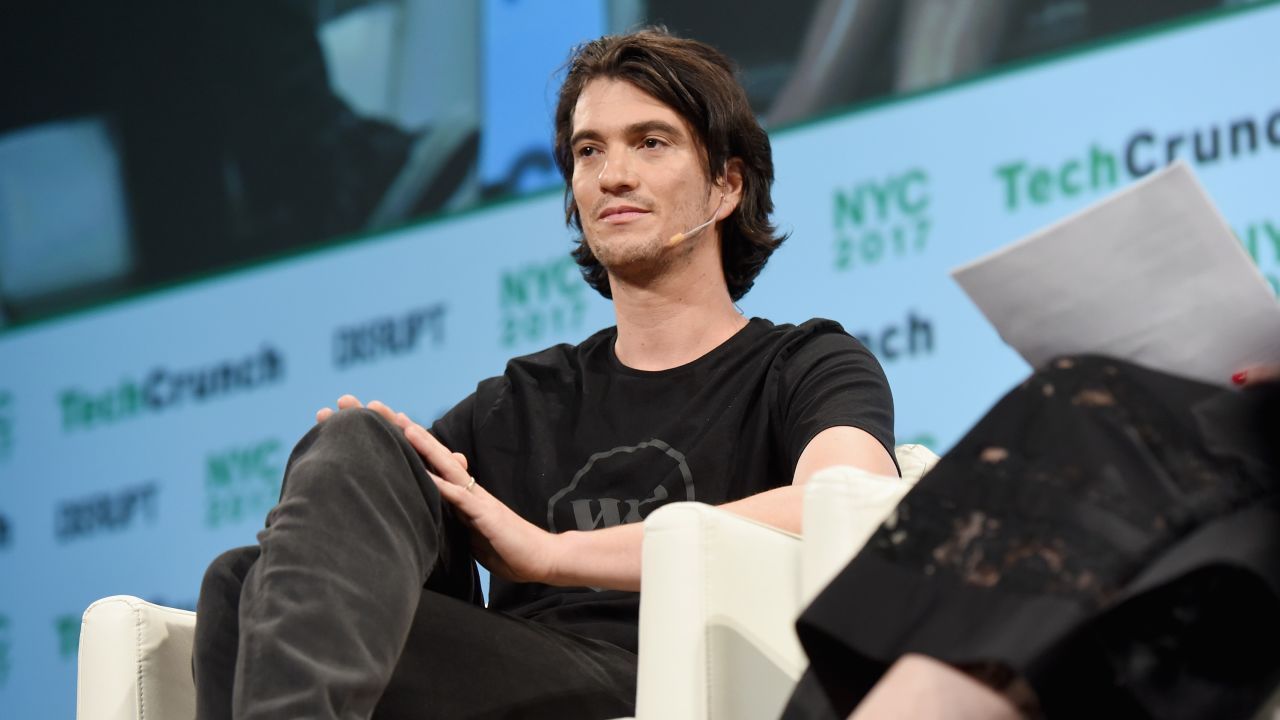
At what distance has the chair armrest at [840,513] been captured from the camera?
1.27 meters

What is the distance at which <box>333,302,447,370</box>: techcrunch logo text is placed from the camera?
11.0 ft

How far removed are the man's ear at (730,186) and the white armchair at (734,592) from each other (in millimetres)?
776

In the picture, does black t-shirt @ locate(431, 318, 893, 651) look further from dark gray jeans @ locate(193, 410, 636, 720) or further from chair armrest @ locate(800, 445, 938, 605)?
chair armrest @ locate(800, 445, 938, 605)

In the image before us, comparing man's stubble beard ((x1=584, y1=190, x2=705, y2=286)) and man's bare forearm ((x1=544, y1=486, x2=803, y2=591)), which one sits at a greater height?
man's stubble beard ((x1=584, y1=190, x2=705, y2=286))

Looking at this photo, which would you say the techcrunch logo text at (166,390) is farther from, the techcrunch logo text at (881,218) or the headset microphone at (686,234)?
the headset microphone at (686,234)

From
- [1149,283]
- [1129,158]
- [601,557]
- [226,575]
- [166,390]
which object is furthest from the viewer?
[166,390]

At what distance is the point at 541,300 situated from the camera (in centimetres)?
315

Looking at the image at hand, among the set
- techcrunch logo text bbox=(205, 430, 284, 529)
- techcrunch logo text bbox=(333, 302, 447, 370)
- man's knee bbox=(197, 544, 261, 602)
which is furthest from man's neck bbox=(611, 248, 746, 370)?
techcrunch logo text bbox=(205, 430, 284, 529)

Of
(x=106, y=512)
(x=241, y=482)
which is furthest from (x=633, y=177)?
(x=106, y=512)

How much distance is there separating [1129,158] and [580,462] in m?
1.14

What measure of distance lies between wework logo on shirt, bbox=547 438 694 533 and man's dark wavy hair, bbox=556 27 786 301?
422 millimetres

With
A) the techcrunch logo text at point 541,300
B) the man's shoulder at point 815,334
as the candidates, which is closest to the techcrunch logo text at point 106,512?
the techcrunch logo text at point 541,300

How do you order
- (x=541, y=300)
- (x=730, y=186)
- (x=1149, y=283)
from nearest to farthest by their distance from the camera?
(x=1149, y=283)
(x=730, y=186)
(x=541, y=300)

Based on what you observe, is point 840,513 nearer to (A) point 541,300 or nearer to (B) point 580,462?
(B) point 580,462
